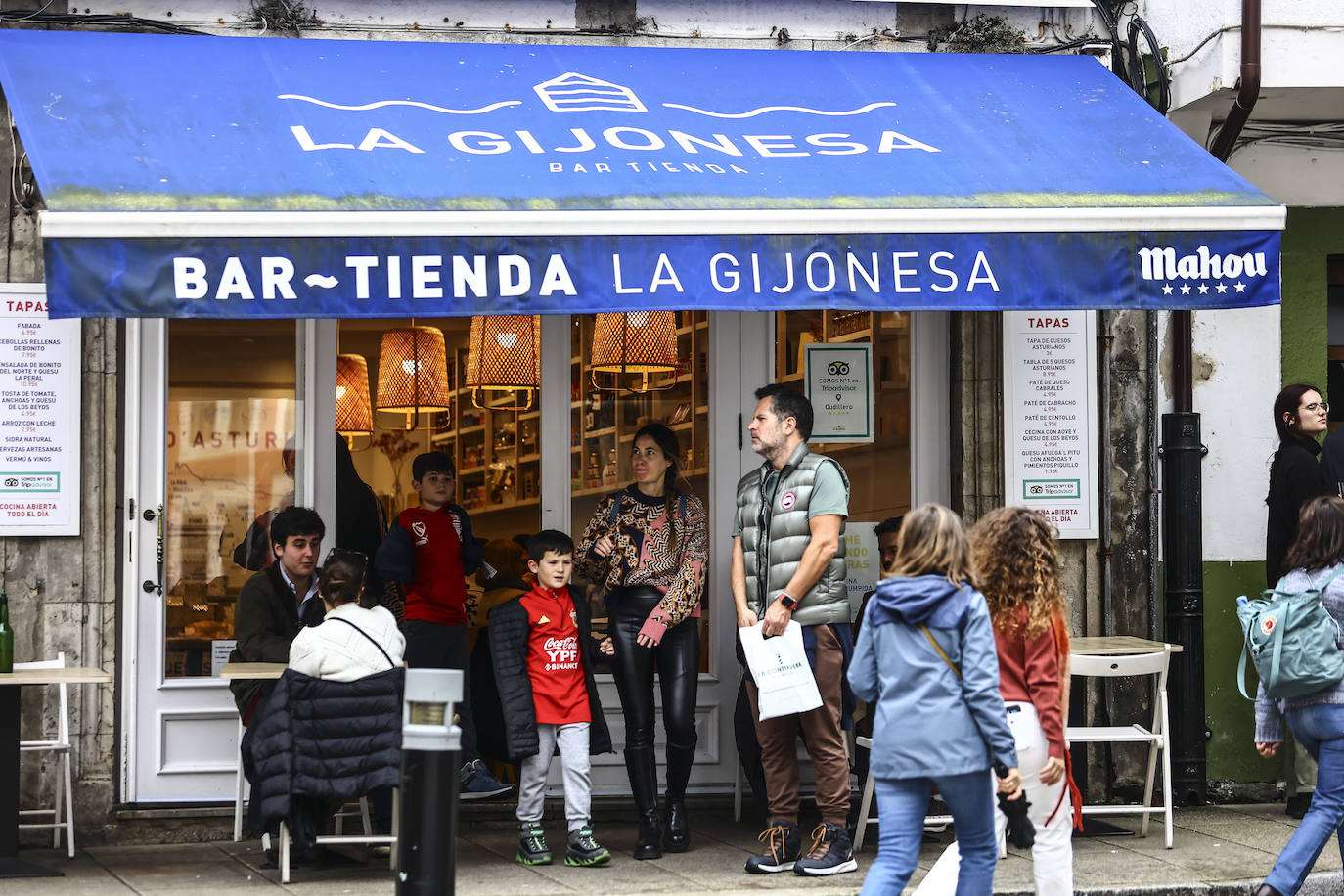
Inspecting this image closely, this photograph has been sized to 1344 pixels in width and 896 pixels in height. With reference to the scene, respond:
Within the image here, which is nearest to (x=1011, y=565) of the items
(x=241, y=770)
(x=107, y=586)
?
(x=241, y=770)

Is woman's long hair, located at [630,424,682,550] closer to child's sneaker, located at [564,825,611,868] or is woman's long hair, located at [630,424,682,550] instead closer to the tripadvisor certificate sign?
the tripadvisor certificate sign

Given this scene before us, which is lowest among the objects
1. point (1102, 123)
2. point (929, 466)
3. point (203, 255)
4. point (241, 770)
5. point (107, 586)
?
point (241, 770)

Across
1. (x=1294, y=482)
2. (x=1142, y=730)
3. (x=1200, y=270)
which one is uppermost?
(x=1200, y=270)

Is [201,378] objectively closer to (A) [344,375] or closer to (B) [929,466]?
Result: (A) [344,375]

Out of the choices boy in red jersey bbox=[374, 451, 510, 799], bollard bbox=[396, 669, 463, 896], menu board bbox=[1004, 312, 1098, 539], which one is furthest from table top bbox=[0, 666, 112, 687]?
menu board bbox=[1004, 312, 1098, 539]

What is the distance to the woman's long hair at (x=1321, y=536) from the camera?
22.1ft

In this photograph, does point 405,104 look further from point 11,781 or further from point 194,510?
point 11,781

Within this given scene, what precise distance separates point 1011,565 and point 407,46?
420 cm

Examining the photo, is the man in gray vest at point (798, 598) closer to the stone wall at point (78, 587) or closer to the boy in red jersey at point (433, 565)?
the boy in red jersey at point (433, 565)

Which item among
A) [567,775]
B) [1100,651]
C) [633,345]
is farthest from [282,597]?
[1100,651]

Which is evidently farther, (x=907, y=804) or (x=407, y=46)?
(x=407, y=46)

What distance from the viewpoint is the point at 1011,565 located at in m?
5.92

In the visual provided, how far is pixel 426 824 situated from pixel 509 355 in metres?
4.29

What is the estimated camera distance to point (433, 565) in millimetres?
8570
